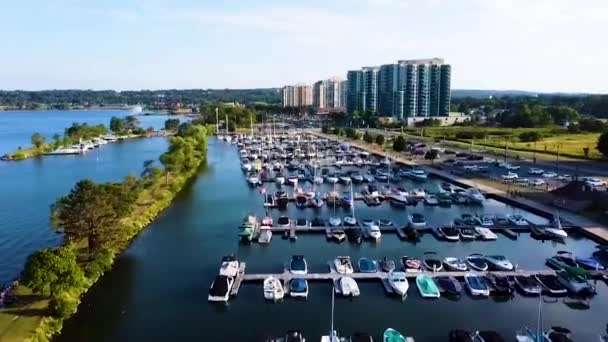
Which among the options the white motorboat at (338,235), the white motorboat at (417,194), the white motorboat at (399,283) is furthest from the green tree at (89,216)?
the white motorboat at (417,194)

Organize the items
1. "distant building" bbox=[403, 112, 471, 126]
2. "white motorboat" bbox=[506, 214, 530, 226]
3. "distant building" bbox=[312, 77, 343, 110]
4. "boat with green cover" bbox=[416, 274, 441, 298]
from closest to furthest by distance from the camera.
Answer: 1. "boat with green cover" bbox=[416, 274, 441, 298]
2. "white motorboat" bbox=[506, 214, 530, 226]
3. "distant building" bbox=[403, 112, 471, 126]
4. "distant building" bbox=[312, 77, 343, 110]

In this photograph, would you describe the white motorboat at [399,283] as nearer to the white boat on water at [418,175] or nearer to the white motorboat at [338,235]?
the white motorboat at [338,235]

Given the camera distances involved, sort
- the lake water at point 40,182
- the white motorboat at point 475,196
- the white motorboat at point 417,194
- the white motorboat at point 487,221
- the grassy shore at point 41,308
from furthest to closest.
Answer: the white motorboat at point 417,194, the white motorboat at point 475,196, the white motorboat at point 487,221, the lake water at point 40,182, the grassy shore at point 41,308

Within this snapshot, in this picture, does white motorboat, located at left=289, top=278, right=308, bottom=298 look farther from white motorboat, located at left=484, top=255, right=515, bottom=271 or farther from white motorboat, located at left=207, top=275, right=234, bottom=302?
white motorboat, located at left=484, top=255, right=515, bottom=271

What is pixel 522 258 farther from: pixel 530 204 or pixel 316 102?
pixel 316 102

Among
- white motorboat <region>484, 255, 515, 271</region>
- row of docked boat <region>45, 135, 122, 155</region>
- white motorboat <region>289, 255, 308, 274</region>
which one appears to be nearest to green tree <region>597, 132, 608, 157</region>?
white motorboat <region>484, 255, 515, 271</region>

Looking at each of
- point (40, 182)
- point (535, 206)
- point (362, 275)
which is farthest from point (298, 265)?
point (40, 182)

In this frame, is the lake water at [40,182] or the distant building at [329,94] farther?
the distant building at [329,94]
